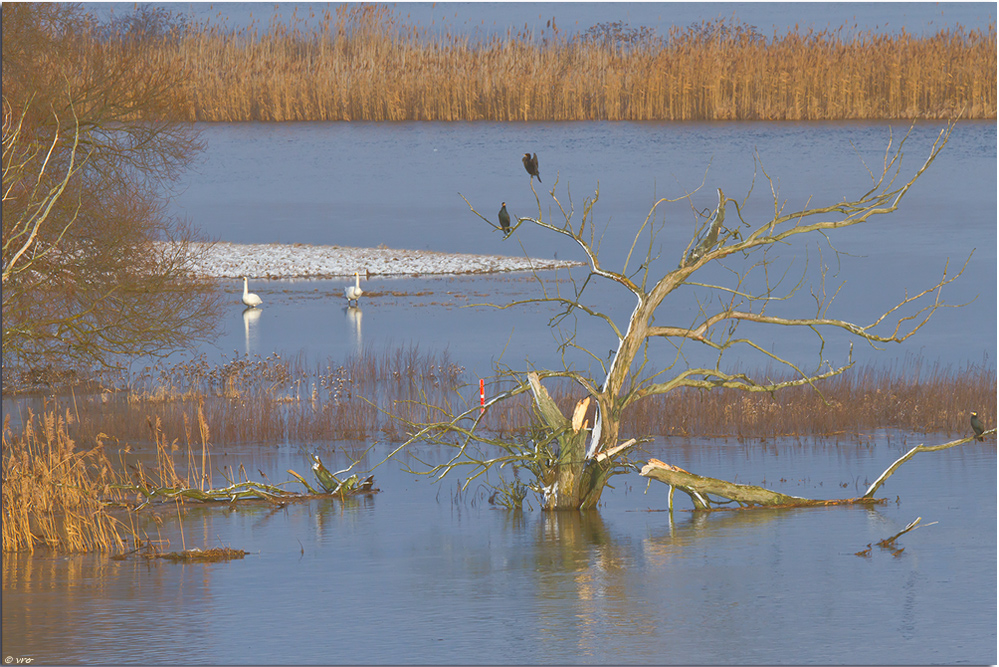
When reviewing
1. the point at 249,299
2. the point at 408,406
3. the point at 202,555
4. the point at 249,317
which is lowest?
the point at 202,555

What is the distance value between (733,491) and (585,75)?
4319cm

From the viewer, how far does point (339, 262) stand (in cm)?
4094

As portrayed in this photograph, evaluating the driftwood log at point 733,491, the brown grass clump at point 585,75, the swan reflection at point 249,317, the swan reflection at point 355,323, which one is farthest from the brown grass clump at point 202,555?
the brown grass clump at point 585,75

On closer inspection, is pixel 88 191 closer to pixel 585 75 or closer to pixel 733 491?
pixel 733 491

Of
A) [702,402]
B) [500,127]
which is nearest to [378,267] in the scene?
[702,402]

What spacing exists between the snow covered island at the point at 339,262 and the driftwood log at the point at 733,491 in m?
24.5

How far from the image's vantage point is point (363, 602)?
1050 cm

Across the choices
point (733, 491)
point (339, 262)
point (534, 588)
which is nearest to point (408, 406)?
point (733, 491)

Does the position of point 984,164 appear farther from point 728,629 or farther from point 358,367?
point 728,629

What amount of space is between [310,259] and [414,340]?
15423 mm

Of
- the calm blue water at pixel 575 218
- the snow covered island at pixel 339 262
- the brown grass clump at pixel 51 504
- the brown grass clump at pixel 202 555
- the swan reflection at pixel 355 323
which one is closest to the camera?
the brown grass clump at pixel 202 555

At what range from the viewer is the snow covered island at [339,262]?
39.3 metres

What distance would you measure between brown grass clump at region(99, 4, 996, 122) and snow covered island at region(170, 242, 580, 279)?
11.9 metres

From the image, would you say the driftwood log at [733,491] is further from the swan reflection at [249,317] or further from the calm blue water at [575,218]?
the swan reflection at [249,317]
